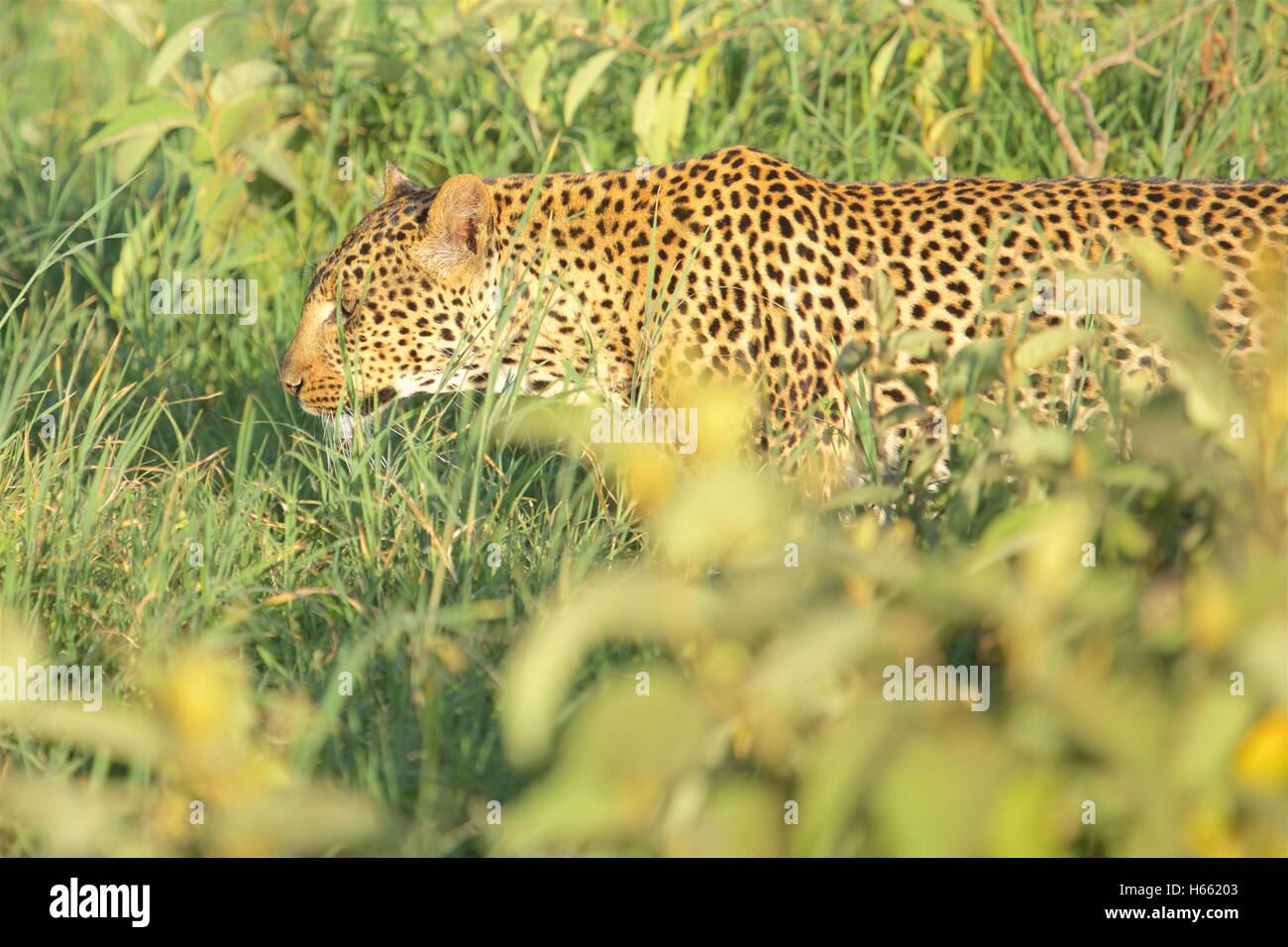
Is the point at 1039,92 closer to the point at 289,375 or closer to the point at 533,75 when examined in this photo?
the point at 533,75

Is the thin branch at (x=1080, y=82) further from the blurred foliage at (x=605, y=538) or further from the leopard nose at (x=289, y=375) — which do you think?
the leopard nose at (x=289, y=375)

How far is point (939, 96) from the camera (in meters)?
6.60

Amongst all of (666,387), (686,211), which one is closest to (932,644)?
(666,387)

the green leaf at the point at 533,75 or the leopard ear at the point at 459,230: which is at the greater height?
the green leaf at the point at 533,75

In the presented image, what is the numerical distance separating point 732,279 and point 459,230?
83 centimetres

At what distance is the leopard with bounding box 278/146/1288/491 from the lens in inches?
188

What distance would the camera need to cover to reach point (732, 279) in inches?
191

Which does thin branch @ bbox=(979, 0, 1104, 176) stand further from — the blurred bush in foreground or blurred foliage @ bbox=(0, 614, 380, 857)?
blurred foliage @ bbox=(0, 614, 380, 857)

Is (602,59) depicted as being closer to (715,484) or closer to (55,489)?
(55,489)

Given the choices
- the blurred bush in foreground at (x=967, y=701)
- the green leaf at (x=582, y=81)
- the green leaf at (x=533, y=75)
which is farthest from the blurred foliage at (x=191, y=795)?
the green leaf at (x=533, y=75)

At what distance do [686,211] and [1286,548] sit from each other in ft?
8.65

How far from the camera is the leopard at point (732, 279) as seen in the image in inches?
188

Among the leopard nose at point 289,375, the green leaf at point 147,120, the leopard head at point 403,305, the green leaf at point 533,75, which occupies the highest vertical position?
the green leaf at point 533,75

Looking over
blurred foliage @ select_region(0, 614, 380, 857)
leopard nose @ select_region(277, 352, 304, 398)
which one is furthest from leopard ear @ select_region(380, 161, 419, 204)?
blurred foliage @ select_region(0, 614, 380, 857)
